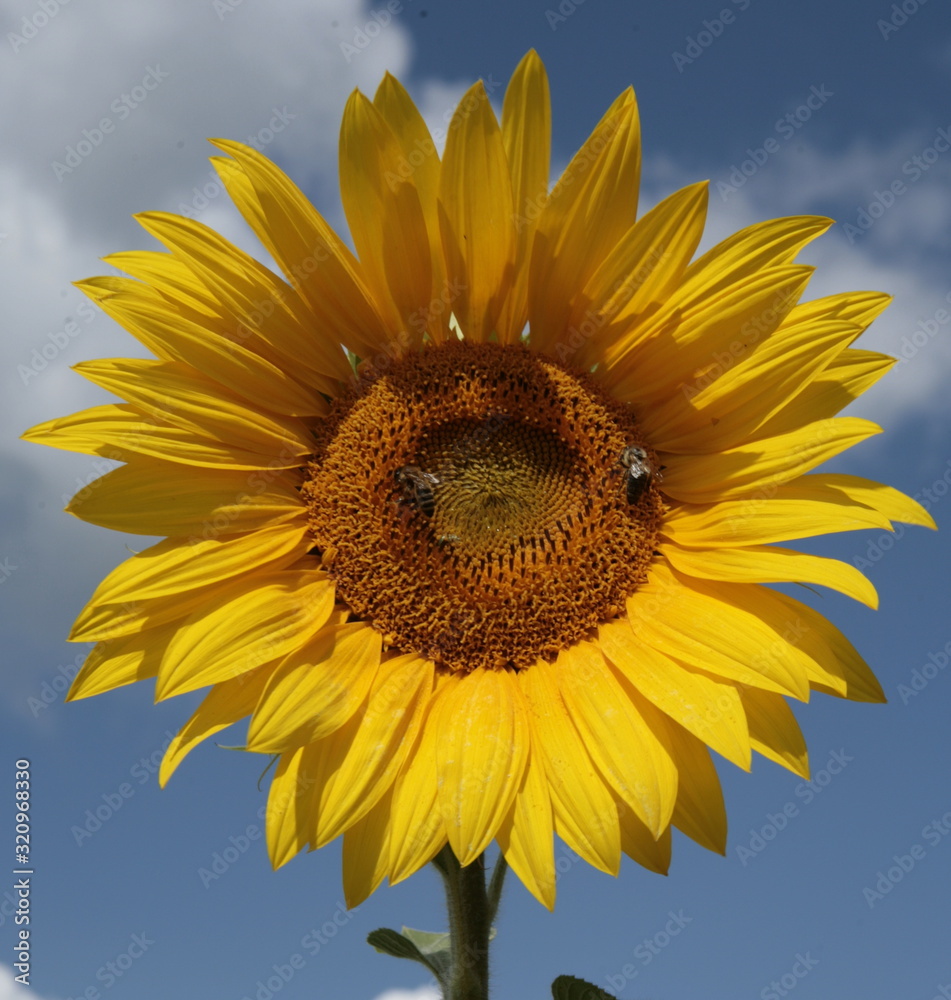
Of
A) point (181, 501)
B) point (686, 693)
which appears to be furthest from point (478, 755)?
point (181, 501)

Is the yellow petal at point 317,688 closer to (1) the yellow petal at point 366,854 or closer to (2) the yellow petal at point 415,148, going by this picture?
(1) the yellow petal at point 366,854

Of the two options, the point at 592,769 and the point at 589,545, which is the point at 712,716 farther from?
the point at 589,545

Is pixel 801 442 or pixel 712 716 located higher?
pixel 801 442

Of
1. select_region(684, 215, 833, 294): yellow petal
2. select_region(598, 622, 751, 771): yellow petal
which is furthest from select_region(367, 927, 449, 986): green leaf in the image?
select_region(684, 215, 833, 294): yellow petal

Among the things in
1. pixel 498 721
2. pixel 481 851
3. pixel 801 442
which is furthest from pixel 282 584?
pixel 801 442

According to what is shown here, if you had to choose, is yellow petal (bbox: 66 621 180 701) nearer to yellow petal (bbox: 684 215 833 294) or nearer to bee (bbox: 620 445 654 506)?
bee (bbox: 620 445 654 506)

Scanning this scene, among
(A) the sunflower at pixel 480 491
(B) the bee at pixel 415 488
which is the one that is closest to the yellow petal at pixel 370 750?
(A) the sunflower at pixel 480 491
